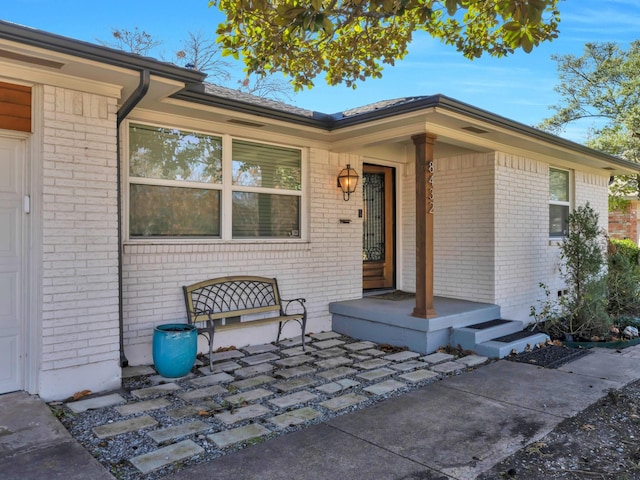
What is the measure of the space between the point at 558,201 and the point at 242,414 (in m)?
6.68

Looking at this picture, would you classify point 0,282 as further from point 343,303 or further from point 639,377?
point 639,377

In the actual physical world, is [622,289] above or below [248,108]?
below

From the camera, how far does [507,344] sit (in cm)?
510

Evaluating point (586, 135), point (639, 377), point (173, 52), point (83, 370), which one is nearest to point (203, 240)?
point (83, 370)

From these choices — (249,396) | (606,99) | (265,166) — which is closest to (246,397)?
(249,396)

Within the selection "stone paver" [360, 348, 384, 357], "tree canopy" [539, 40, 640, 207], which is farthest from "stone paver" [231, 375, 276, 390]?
"tree canopy" [539, 40, 640, 207]

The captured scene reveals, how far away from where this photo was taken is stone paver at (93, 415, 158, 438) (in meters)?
3.00

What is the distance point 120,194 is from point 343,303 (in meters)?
3.16

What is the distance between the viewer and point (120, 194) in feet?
14.4

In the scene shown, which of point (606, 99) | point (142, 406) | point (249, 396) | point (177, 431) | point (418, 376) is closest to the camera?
point (177, 431)

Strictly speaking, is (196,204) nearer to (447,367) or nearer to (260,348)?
(260,348)

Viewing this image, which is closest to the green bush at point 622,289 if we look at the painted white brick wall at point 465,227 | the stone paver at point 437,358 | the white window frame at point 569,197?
the white window frame at point 569,197

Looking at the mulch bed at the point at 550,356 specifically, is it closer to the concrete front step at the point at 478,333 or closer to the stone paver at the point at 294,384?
the concrete front step at the point at 478,333

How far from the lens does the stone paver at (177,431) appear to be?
2.96 m
